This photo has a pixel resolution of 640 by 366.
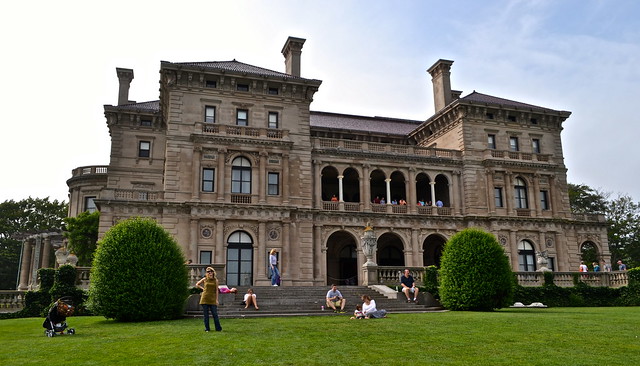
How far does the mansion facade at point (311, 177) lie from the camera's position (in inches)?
1438

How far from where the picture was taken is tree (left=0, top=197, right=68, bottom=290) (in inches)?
2518

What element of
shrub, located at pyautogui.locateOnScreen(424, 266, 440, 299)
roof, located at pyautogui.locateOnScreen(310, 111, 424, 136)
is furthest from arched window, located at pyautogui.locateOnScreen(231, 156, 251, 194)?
shrub, located at pyautogui.locateOnScreen(424, 266, 440, 299)

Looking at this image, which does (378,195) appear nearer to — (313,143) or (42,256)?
(313,143)

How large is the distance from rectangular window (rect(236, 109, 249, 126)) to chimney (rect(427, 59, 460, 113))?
1948 cm

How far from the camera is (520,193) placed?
4497 centimetres

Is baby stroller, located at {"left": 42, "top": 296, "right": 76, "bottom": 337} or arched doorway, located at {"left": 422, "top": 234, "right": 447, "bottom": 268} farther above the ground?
arched doorway, located at {"left": 422, "top": 234, "right": 447, "bottom": 268}

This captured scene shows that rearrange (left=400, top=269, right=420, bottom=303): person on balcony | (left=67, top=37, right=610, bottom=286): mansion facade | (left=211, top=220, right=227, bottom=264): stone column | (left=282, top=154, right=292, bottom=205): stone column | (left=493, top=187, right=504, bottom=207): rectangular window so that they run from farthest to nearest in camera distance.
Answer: (left=493, top=187, right=504, bottom=207): rectangular window < (left=282, top=154, right=292, bottom=205): stone column < (left=67, top=37, right=610, bottom=286): mansion facade < (left=211, top=220, right=227, bottom=264): stone column < (left=400, top=269, right=420, bottom=303): person on balcony

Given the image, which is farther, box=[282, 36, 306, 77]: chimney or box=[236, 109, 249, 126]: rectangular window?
box=[282, 36, 306, 77]: chimney

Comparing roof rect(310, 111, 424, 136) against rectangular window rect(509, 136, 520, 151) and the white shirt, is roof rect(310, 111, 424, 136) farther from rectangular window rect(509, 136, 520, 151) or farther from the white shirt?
the white shirt

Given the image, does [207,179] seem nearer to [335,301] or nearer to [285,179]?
[285,179]

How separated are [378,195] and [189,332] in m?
33.8

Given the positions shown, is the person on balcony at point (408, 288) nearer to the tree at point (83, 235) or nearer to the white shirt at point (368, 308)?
the white shirt at point (368, 308)

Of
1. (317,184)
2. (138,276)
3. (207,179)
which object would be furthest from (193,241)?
(138,276)

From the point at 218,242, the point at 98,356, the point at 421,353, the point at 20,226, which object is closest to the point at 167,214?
the point at 218,242
